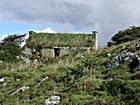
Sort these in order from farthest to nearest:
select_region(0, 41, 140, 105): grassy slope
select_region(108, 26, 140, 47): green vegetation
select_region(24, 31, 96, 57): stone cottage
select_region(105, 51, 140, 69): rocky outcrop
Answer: select_region(24, 31, 96, 57): stone cottage, select_region(108, 26, 140, 47): green vegetation, select_region(105, 51, 140, 69): rocky outcrop, select_region(0, 41, 140, 105): grassy slope

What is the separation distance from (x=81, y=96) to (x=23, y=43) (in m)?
29.5

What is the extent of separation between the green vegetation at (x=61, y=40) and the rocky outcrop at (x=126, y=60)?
25.0 metres

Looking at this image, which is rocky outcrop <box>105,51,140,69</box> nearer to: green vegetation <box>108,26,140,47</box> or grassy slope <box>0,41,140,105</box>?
grassy slope <box>0,41,140,105</box>

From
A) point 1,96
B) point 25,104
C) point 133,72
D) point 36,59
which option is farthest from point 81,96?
point 36,59

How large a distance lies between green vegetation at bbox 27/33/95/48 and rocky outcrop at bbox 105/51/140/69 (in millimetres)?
24968

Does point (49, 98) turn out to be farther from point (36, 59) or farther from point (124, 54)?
point (36, 59)

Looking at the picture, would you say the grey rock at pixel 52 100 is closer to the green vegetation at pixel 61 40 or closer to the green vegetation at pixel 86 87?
the green vegetation at pixel 86 87

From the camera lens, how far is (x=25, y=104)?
47.6 ft

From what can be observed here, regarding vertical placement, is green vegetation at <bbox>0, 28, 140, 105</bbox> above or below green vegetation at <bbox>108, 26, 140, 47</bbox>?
below

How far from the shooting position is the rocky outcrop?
17.6 m

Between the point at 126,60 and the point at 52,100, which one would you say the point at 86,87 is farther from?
the point at 126,60

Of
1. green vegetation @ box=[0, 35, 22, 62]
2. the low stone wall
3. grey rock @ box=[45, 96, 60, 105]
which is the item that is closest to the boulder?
grey rock @ box=[45, 96, 60, 105]

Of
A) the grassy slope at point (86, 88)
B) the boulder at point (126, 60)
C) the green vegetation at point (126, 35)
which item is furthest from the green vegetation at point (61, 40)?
the boulder at point (126, 60)

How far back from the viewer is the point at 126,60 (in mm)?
18344
